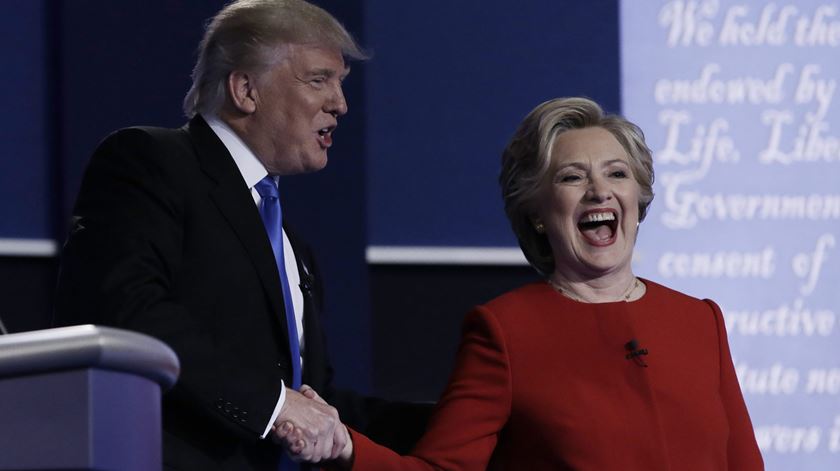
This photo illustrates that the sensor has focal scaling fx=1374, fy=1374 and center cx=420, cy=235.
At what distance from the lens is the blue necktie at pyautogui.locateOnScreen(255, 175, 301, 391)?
2328mm

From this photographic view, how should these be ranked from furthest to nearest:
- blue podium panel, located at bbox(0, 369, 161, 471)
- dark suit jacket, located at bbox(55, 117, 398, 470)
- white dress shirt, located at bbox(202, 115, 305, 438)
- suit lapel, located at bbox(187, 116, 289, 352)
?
1. white dress shirt, located at bbox(202, 115, 305, 438)
2. suit lapel, located at bbox(187, 116, 289, 352)
3. dark suit jacket, located at bbox(55, 117, 398, 470)
4. blue podium panel, located at bbox(0, 369, 161, 471)

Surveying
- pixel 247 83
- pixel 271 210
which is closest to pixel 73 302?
pixel 271 210

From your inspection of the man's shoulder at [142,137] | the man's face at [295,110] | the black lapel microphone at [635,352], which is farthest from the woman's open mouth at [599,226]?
the man's shoulder at [142,137]

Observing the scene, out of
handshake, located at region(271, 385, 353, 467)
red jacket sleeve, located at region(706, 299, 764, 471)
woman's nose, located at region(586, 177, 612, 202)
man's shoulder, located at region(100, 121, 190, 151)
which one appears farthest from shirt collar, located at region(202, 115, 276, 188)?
red jacket sleeve, located at region(706, 299, 764, 471)

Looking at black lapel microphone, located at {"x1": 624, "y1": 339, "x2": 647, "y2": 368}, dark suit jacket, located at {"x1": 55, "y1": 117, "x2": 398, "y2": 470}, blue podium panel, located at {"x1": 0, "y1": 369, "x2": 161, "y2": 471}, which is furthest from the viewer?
black lapel microphone, located at {"x1": 624, "y1": 339, "x2": 647, "y2": 368}

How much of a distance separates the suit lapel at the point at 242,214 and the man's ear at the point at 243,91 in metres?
0.12

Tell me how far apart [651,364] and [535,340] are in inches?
8.6

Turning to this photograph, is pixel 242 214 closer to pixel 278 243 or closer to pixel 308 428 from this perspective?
pixel 278 243

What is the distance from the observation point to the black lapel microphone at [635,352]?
8.34 ft

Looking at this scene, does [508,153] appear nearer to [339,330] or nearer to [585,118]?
[585,118]

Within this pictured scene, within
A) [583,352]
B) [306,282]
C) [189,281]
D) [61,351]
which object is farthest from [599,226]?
[61,351]

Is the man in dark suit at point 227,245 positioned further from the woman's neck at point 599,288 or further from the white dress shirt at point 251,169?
the woman's neck at point 599,288

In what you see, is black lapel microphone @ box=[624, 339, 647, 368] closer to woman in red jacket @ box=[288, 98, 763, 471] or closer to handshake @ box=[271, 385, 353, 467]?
woman in red jacket @ box=[288, 98, 763, 471]

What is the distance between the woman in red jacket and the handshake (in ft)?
0.32
